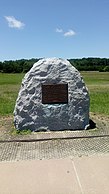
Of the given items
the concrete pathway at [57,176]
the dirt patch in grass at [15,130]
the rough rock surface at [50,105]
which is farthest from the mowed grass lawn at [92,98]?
the concrete pathway at [57,176]

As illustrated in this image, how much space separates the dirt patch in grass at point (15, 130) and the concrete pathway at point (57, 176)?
6.95ft

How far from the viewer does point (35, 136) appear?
7.90m

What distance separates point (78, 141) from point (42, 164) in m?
1.79

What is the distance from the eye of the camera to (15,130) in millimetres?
8469

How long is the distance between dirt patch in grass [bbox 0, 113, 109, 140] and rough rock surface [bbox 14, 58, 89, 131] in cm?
30

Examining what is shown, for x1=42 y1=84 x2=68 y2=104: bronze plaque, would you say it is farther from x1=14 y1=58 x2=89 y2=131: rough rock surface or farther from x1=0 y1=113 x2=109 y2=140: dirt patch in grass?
x1=0 y1=113 x2=109 y2=140: dirt patch in grass

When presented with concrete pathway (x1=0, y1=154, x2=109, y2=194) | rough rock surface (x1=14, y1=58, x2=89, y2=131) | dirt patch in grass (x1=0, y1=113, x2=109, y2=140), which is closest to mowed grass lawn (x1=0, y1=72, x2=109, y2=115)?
dirt patch in grass (x1=0, y1=113, x2=109, y2=140)

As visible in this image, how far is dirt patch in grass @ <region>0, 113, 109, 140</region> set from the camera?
26.0 ft

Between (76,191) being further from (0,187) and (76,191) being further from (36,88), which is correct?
(36,88)

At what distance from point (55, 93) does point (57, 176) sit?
372 centimetres

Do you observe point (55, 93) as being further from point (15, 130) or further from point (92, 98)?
point (92, 98)

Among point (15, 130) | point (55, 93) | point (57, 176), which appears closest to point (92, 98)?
point (55, 93)

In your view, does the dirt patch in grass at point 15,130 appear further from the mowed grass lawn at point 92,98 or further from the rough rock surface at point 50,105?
the mowed grass lawn at point 92,98

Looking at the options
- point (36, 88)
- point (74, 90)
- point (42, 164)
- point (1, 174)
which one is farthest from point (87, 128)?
point (1, 174)
